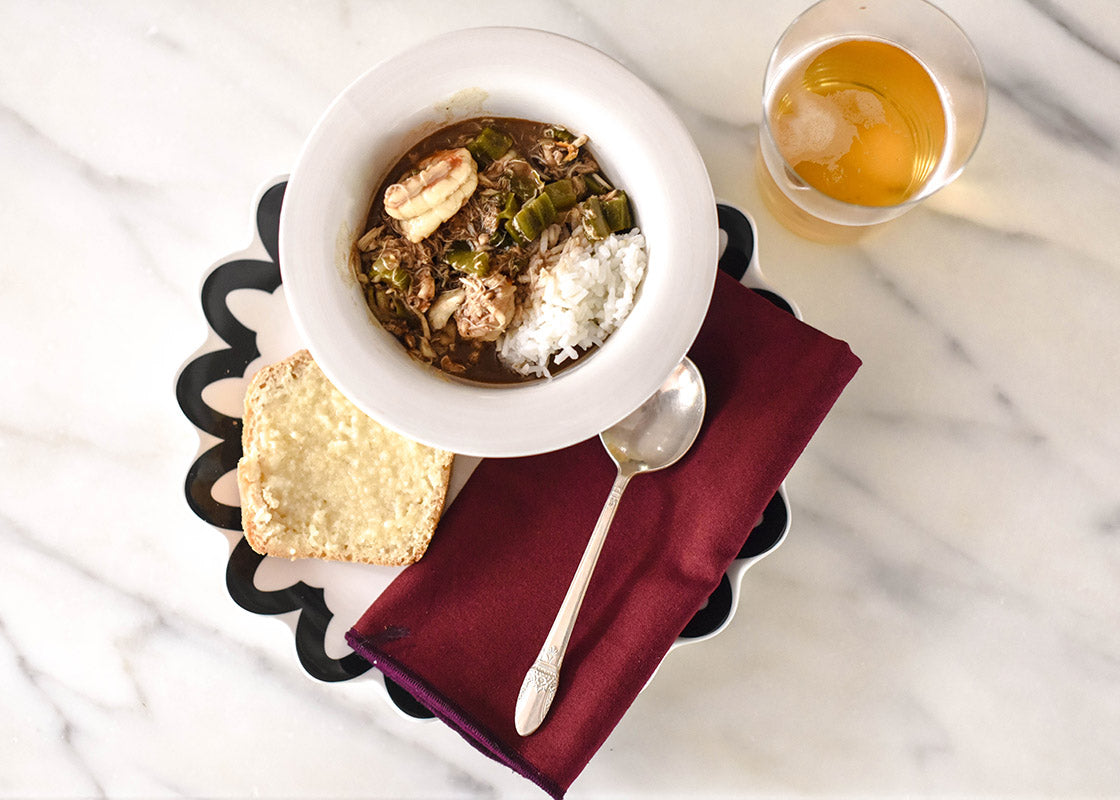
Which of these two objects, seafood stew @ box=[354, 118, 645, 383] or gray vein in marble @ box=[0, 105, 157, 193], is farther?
gray vein in marble @ box=[0, 105, 157, 193]

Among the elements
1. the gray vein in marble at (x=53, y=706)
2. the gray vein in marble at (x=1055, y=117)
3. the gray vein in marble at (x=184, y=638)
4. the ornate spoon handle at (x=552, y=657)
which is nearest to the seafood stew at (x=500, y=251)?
the ornate spoon handle at (x=552, y=657)

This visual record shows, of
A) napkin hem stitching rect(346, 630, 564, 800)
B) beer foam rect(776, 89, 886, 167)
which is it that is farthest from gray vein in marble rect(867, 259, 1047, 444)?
napkin hem stitching rect(346, 630, 564, 800)

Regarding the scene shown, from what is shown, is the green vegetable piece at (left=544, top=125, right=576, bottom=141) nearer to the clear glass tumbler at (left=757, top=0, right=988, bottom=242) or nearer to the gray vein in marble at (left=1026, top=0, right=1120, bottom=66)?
the clear glass tumbler at (left=757, top=0, right=988, bottom=242)

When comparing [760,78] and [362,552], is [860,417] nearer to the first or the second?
[760,78]

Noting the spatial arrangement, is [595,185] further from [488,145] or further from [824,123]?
[824,123]

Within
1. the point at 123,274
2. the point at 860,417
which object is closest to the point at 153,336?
the point at 123,274

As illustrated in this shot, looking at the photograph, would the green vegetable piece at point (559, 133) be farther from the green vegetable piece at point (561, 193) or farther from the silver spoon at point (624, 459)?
the silver spoon at point (624, 459)
